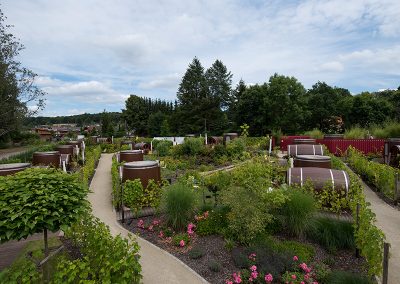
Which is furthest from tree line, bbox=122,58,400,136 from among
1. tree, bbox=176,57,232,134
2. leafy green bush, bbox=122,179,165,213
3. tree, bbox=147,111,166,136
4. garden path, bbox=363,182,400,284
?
leafy green bush, bbox=122,179,165,213

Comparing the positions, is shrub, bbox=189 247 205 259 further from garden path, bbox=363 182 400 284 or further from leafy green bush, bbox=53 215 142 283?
garden path, bbox=363 182 400 284

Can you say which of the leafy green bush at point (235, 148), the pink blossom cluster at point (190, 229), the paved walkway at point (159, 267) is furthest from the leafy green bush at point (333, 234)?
the leafy green bush at point (235, 148)

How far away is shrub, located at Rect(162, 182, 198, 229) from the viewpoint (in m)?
6.10

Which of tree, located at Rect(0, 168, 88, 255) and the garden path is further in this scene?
the garden path

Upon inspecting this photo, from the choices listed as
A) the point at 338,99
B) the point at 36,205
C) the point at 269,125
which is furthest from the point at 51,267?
the point at 338,99

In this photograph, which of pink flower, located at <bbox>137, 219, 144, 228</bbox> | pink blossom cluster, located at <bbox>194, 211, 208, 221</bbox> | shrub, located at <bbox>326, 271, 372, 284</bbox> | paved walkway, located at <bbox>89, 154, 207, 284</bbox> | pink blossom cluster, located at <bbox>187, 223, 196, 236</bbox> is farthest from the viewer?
pink flower, located at <bbox>137, 219, 144, 228</bbox>

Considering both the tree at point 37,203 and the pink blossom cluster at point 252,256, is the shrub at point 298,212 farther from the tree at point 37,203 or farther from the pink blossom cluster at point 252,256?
the tree at point 37,203

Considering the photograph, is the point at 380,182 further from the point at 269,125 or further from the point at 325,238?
the point at 269,125

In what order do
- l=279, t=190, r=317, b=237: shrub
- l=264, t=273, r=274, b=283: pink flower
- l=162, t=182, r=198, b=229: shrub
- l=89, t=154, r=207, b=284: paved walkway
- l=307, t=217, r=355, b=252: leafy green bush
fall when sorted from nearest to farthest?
l=264, t=273, r=274, b=283: pink flower, l=89, t=154, r=207, b=284: paved walkway, l=307, t=217, r=355, b=252: leafy green bush, l=279, t=190, r=317, b=237: shrub, l=162, t=182, r=198, b=229: shrub

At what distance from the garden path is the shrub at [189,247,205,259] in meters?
2.89

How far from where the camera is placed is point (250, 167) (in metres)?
6.34

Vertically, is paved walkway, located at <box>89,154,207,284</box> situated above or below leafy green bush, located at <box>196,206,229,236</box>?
below

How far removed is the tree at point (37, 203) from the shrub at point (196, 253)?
2.18m

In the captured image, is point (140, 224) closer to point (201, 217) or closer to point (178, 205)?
point (178, 205)
